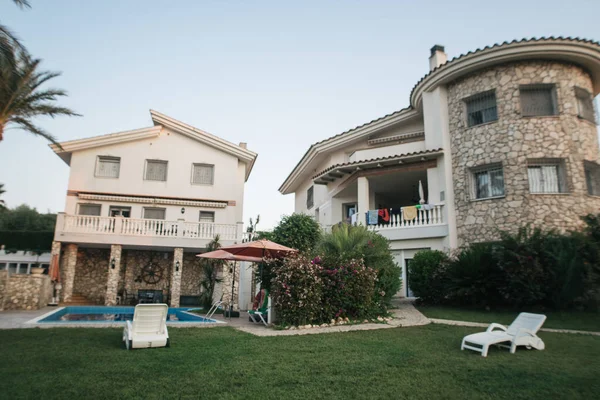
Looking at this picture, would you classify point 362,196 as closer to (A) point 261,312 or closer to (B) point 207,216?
(A) point 261,312

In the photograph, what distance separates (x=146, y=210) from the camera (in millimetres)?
23750

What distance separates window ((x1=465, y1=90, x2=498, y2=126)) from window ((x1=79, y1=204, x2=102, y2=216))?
20.1 meters

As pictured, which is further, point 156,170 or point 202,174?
point 202,174

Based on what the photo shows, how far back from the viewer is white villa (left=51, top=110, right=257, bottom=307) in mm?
20875

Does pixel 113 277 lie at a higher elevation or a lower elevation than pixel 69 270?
lower

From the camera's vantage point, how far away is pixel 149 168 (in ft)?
79.3

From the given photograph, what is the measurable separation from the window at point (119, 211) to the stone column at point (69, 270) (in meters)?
2.81

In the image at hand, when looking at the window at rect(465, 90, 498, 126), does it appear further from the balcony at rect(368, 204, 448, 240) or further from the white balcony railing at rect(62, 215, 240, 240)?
the white balcony railing at rect(62, 215, 240, 240)

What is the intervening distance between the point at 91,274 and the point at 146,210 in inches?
180

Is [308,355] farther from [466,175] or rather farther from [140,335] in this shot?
[466,175]

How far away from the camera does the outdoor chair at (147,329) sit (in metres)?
8.32

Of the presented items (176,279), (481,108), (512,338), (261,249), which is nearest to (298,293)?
(261,249)

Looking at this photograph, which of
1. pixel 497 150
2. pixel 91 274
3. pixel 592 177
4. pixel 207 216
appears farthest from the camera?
pixel 207 216

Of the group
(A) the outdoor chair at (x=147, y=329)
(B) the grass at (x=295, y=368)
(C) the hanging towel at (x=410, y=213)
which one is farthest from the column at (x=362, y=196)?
(A) the outdoor chair at (x=147, y=329)
